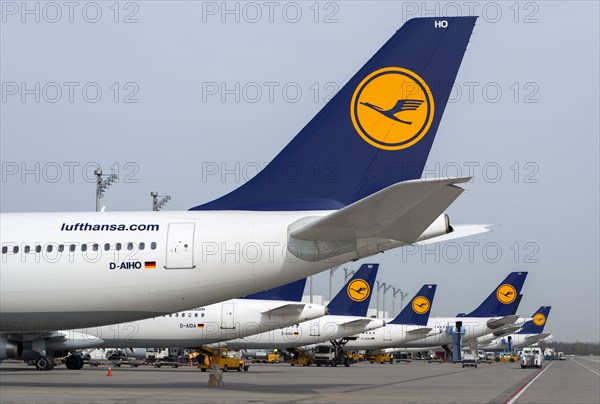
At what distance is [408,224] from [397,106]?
11.3 ft

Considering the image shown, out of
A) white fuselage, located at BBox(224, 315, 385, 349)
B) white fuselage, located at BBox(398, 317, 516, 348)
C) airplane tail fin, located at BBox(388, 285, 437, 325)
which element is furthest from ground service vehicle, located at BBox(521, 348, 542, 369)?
white fuselage, located at BBox(224, 315, 385, 349)

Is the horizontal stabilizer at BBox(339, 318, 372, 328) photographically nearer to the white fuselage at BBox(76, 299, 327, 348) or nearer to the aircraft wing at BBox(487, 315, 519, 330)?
the white fuselage at BBox(76, 299, 327, 348)

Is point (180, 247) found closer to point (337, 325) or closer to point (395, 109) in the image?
point (395, 109)

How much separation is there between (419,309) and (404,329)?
14.0 ft

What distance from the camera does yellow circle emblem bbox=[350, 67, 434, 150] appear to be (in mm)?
21062

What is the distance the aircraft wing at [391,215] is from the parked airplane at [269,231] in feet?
0.25

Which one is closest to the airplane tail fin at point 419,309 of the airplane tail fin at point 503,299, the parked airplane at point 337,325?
the airplane tail fin at point 503,299

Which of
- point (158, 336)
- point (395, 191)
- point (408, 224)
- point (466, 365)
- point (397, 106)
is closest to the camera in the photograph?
point (395, 191)

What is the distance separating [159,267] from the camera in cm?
2125

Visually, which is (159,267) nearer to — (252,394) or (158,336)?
(252,394)

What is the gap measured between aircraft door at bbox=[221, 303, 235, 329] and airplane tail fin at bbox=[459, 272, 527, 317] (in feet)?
168

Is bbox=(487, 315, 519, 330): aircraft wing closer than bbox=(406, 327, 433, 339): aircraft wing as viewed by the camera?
No

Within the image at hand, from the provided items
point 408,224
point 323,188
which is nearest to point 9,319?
point 323,188

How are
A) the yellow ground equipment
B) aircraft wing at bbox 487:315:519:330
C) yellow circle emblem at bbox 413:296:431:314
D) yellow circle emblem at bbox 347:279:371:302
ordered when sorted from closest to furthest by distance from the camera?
the yellow ground equipment → yellow circle emblem at bbox 347:279:371:302 → yellow circle emblem at bbox 413:296:431:314 → aircraft wing at bbox 487:315:519:330
